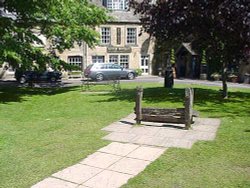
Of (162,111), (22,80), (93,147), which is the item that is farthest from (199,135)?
(22,80)

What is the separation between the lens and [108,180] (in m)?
6.25

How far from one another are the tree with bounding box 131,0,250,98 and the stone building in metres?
22.6

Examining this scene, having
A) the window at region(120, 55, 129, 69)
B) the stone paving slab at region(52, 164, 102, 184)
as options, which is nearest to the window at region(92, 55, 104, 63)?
the window at region(120, 55, 129, 69)

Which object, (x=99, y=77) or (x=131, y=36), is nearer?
(x=99, y=77)

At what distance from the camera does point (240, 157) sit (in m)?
7.50

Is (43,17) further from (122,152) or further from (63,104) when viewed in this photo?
(122,152)

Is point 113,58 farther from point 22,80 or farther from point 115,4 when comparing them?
point 22,80

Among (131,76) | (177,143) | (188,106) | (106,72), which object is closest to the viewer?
(177,143)

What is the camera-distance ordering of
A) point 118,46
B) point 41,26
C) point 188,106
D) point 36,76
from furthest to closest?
point 118,46
point 36,76
point 41,26
point 188,106

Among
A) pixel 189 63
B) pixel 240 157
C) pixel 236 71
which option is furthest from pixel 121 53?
pixel 240 157

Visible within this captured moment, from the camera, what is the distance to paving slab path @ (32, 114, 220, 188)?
624 cm

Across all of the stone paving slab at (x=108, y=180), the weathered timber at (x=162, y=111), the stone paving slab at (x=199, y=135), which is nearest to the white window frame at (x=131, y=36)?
the weathered timber at (x=162, y=111)

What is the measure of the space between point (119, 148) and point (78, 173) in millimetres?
1799

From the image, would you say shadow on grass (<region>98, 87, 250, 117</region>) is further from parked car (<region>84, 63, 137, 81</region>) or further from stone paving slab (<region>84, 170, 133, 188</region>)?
parked car (<region>84, 63, 137, 81</region>)
